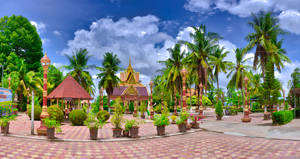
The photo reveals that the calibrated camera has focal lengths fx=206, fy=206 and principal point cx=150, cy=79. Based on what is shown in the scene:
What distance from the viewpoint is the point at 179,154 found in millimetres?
7195

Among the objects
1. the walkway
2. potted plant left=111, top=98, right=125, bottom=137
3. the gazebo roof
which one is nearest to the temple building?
the gazebo roof

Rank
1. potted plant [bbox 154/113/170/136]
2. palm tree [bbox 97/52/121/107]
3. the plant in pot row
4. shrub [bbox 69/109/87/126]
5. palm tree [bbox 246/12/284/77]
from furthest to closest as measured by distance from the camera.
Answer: palm tree [bbox 97/52/121/107]
palm tree [bbox 246/12/284/77]
shrub [bbox 69/109/87/126]
potted plant [bbox 154/113/170/136]
the plant in pot row

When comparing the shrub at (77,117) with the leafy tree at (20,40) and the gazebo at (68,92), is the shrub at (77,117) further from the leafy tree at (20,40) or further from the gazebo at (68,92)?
the leafy tree at (20,40)

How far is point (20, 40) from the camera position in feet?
128

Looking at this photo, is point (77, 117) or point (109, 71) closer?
point (77, 117)

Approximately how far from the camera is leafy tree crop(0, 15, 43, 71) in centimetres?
3772

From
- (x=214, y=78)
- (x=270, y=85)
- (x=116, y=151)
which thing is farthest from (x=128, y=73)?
(x=116, y=151)

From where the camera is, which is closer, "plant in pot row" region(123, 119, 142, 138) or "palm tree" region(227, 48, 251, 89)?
"plant in pot row" region(123, 119, 142, 138)

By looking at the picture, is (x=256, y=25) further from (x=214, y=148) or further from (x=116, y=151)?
(x=116, y=151)

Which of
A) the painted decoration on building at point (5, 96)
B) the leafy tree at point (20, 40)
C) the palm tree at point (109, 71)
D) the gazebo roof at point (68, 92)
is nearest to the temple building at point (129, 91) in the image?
the palm tree at point (109, 71)

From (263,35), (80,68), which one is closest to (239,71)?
(263,35)

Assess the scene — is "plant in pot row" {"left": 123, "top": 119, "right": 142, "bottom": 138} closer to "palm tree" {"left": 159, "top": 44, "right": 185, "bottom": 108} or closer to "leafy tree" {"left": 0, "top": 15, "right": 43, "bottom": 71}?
"palm tree" {"left": 159, "top": 44, "right": 185, "bottom": 108}

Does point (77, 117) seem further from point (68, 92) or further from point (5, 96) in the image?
point (5, 96)

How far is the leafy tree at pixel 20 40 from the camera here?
124 ft
